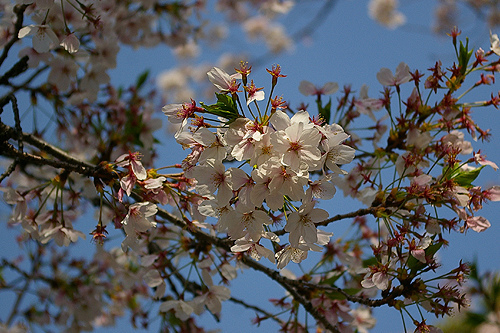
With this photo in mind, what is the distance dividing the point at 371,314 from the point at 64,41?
7.19 feet

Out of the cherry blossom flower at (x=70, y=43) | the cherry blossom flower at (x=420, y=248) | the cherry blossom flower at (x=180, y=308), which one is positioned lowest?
the cherry blossom flower at (x=420, y=248)

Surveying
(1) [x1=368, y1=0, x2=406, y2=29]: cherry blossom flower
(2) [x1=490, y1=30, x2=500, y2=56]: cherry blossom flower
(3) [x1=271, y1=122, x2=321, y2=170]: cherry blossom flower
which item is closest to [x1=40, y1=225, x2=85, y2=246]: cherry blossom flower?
(3) [x1=271, y1=122, x2=321, y2=170]: cherry blossom flower

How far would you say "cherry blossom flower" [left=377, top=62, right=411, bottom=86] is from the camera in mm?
1844

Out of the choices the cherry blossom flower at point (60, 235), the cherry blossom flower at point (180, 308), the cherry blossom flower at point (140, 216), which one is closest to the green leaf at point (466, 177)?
the cherry blossom flower at point (140, 216)

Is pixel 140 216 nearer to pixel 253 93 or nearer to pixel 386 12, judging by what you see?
pixel 253 93

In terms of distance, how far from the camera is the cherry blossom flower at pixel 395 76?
6.05 ft

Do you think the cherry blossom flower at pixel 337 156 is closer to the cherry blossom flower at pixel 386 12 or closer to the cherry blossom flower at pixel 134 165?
the cherry blossom flower at pixel 134 165

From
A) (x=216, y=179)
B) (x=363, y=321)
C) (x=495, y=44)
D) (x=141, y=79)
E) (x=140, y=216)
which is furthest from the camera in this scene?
(x=141, y=79)

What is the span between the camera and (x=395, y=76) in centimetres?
188

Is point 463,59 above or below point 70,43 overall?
below

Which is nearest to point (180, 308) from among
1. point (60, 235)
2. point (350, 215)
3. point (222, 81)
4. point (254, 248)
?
point (60, 235)

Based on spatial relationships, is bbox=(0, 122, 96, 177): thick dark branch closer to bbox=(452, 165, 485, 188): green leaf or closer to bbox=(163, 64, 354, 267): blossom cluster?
bbox=(163, 64, 354, 267): blossom cluster

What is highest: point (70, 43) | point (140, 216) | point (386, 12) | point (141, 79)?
point (386, 12)

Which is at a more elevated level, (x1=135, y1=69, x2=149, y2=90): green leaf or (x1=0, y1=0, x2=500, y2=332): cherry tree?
(x1=135, y1=69, x2=149, y2=90): green leaf
